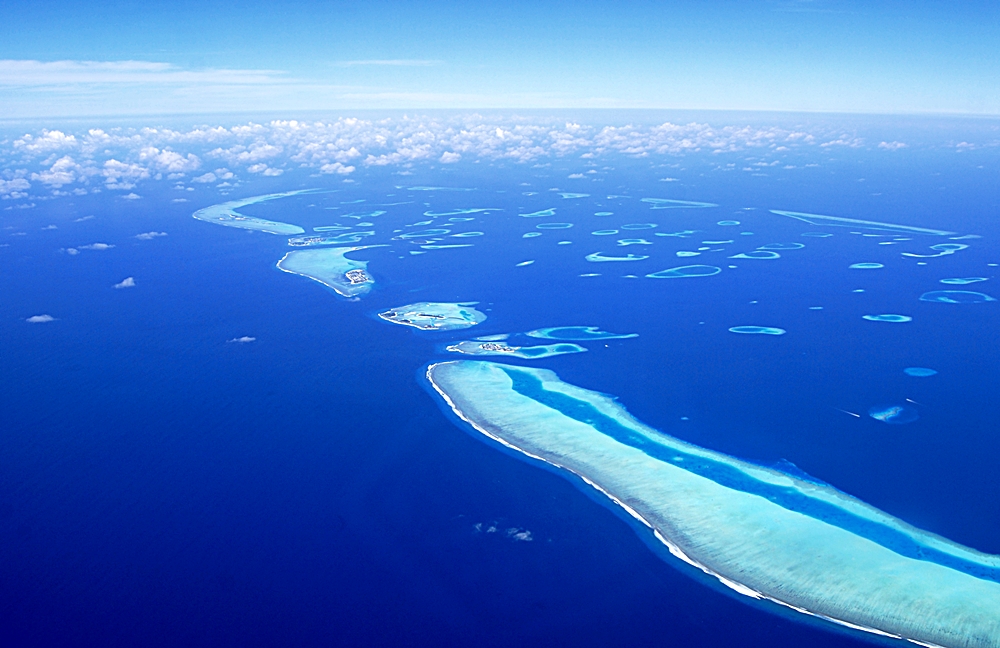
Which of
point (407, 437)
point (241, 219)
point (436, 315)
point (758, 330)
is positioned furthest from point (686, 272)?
point (241, 219)

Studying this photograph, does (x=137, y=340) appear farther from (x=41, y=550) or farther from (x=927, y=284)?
(x=927, y=284)

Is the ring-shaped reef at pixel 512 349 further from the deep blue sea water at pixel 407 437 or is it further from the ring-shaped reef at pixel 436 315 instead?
the ring-shaped reef at pixel 436 315

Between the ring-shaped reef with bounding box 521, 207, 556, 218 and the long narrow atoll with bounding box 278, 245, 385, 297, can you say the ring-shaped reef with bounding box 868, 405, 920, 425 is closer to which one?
the long narrow atoll with bounding box 278, 245, 385, 297

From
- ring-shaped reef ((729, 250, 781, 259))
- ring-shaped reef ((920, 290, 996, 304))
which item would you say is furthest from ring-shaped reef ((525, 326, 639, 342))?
ring-shaped reef ((729, 250, 781, 259))

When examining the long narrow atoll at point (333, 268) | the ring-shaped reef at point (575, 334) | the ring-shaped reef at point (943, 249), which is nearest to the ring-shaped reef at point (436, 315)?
the ring-shaped reef at point (575, 334)

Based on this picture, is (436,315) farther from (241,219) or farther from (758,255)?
(241,219)

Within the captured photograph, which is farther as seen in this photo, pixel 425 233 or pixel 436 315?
pixel 425 233

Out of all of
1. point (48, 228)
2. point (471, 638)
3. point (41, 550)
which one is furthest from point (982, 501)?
point (48, 228)
